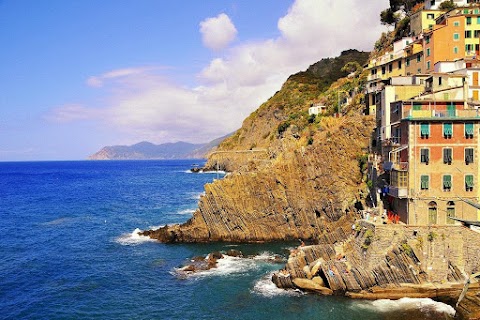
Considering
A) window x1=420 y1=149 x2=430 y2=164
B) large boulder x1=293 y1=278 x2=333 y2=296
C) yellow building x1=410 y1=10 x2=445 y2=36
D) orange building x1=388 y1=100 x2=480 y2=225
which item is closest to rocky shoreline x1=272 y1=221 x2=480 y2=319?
large boulder x1=293 y1=278 x2=333 y2=296

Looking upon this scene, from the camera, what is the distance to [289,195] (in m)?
58.5

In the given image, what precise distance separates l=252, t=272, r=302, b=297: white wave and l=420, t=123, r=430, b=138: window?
59.5 feet

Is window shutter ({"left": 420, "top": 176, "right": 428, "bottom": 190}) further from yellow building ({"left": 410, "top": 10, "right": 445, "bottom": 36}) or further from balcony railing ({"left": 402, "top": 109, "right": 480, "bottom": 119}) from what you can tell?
yellow building ({"left": 410, "top": 10, "right": 445, "bottom": 36})

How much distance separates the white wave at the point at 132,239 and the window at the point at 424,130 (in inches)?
1476

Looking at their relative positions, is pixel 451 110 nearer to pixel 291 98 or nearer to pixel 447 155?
pixel 447 155

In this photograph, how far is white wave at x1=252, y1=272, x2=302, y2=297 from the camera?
38.5m

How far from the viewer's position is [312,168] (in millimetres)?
58031

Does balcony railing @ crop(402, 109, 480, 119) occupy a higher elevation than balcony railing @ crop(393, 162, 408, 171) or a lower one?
higher

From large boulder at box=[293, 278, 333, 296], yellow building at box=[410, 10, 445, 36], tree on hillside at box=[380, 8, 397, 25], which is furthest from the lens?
tree on hillside at box=[380, 8, 397, 25]

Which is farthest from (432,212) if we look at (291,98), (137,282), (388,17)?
(291,98)

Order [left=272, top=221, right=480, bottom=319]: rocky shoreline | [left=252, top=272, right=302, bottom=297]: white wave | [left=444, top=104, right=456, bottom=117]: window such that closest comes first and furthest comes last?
[left=272, top=221, right=480, bottom=319]: rocky shoreline, [left=252, top=272, right=302, bottom=297]: white wave, [left=444, top=104, right=456, bottom=117]: window

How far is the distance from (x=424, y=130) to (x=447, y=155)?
307 cm

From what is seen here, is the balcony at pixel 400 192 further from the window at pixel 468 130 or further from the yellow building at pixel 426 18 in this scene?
the yellow building at pixel 426 18

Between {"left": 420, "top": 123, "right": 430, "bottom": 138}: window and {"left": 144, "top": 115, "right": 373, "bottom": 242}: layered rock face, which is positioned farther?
{"left": 144, "top": 115, "right": 373, "bottom": 242}: layered rock face
